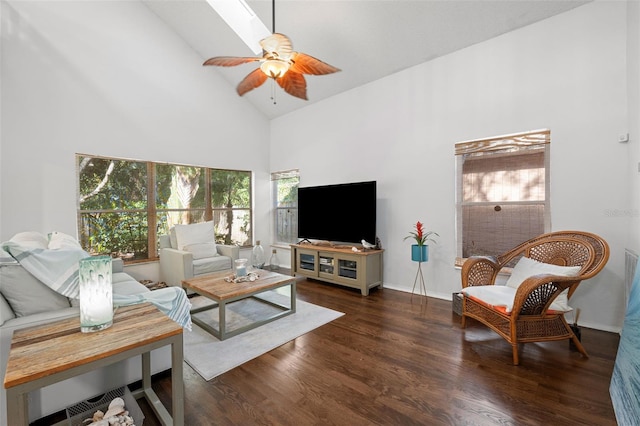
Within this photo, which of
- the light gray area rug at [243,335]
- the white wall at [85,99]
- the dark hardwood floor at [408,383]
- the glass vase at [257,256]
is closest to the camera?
the dark hardwood floor at [408,383]

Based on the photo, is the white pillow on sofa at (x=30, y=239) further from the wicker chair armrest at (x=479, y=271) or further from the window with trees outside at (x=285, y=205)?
the wicker chair armrest at (x=479, y=271)

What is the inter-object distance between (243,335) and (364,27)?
3.82m

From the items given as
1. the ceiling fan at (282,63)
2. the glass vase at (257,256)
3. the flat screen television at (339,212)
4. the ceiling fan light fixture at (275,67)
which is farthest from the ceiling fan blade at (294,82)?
the glass vase at (257,256)

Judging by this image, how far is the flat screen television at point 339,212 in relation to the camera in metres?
4.02

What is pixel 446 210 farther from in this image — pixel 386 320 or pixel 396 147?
pixel 386 320

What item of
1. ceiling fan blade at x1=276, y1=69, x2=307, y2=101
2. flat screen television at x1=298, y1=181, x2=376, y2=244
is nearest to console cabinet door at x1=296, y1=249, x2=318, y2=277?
flat screen television at x1=298, y1=181, x2=376, y2=244

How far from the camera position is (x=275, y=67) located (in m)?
2.45

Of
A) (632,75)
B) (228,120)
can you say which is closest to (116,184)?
(228,120)

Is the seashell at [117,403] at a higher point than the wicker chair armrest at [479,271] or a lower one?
lower

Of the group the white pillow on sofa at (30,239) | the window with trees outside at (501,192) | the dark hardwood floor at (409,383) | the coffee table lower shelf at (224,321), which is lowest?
the dark hardwood floor at (409,383)

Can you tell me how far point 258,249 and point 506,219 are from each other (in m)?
4.10

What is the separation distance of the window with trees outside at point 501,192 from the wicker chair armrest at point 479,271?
602 millimetres

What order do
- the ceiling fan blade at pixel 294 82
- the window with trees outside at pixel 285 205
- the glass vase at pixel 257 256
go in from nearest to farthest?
1. the ceiling fan blade at pixel 294 82
2. the glass vase at pixel 257 256
3. the window with trees outside at pixel 285 205

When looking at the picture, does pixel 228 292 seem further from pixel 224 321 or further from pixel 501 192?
pixel 501 192
